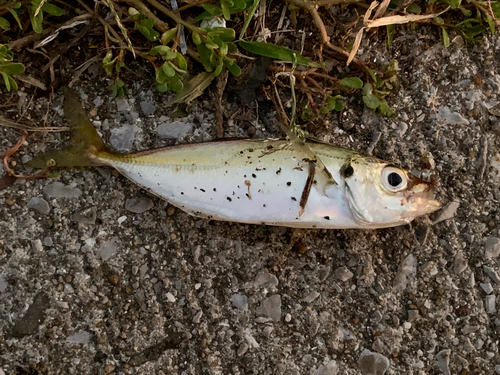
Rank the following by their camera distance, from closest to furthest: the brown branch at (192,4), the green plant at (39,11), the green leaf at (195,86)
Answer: the green plant at (39,11), the brown branch at (192,4), the green leaf at (195,86)

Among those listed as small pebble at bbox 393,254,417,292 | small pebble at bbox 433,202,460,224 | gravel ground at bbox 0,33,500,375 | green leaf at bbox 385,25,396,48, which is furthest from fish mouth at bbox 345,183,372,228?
green leaf at bbox 385,25,396,48

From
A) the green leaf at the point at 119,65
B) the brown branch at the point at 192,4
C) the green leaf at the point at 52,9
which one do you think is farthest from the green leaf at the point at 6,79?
the brown branch at the point at 192,4

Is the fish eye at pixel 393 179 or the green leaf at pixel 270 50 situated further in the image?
the green leaf at pixel 270 50

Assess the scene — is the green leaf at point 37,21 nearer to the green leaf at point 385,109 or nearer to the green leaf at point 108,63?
the green leaf at point 108,63

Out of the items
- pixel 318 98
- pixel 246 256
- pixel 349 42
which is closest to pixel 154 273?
pixel 246 256

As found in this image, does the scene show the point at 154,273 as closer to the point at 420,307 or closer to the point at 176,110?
the point at 176,110
